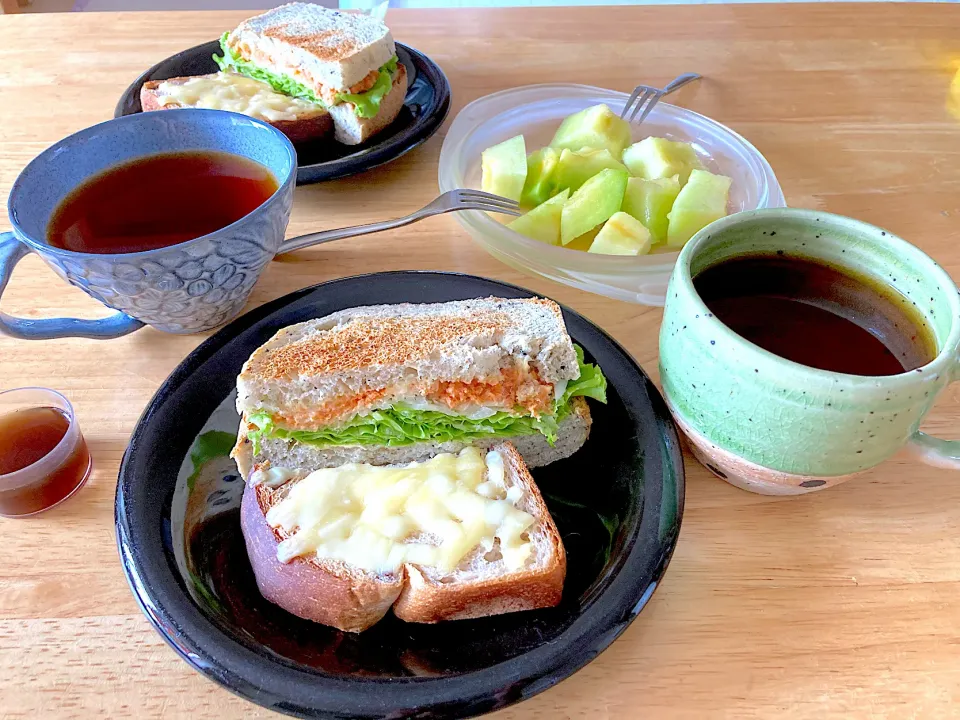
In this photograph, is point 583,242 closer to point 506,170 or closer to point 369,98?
point 506,170

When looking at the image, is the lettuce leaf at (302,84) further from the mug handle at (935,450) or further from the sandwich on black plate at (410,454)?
the mug handle at (935,450)

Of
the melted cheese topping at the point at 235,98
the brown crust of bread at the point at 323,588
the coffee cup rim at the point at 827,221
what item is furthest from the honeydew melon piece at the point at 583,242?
the brown crust of bread at the point at 323,588

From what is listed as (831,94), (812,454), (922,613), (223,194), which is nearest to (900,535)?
(922,613)

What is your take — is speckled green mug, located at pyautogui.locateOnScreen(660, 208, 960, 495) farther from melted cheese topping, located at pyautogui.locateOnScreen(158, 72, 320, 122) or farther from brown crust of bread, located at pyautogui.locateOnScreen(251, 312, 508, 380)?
melted cheese topping, located at pyautogui.locateOnScreen(158, 72, 320, 122)

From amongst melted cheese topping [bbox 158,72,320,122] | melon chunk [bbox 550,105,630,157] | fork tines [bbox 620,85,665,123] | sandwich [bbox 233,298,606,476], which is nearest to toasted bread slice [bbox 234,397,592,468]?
sandwich [bbox 233,298,606,476]

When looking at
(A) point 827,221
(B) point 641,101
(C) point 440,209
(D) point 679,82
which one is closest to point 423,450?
(C) point 440,209

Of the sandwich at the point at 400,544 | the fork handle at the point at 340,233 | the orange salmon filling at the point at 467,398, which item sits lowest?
the sandwich at the point at 400,544
